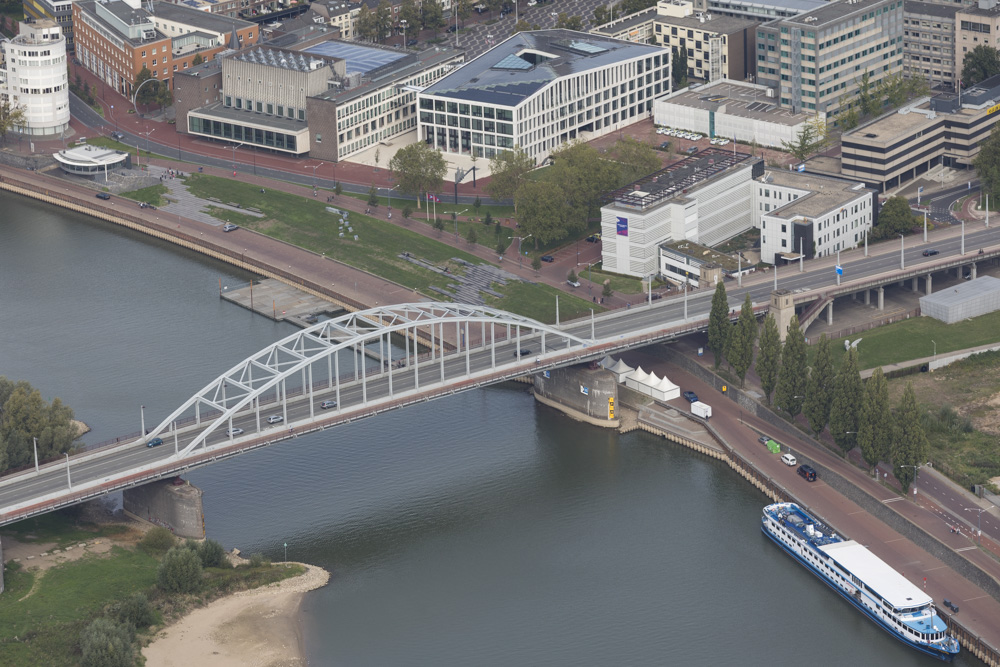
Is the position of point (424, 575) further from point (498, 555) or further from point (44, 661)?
point (44, 661)

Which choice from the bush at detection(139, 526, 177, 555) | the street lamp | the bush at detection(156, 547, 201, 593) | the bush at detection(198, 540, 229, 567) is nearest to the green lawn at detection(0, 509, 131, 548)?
the bush at detection(139, 526, 177, 555)

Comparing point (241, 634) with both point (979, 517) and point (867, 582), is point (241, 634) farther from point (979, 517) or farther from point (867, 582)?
point (979, 517)

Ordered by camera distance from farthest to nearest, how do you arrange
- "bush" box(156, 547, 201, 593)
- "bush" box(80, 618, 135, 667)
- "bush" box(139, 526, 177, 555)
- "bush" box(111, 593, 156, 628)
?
1. "bush" box(139, 526, 177, 555)
2. "bush" box(156, 547, 201, 593)
3. "bush" box(111, 593, 156, 628)
4. "bush" box(80, 618, 135, 667)

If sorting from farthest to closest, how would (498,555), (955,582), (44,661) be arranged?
(498,555) → (955,582) → (44,661)

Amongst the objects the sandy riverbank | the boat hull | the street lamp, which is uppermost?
the street lamp

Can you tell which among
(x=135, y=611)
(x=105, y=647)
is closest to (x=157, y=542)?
(x=135, y=611)

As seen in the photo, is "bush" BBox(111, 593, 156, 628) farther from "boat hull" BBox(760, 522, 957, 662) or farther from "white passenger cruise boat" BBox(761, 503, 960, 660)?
"boat hull" BBox(760, 522, 957, 662)

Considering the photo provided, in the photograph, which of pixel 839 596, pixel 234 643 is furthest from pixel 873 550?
pixel 234 643

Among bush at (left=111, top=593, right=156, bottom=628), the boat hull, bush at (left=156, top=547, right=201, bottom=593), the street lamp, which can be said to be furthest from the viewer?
the street lamp
